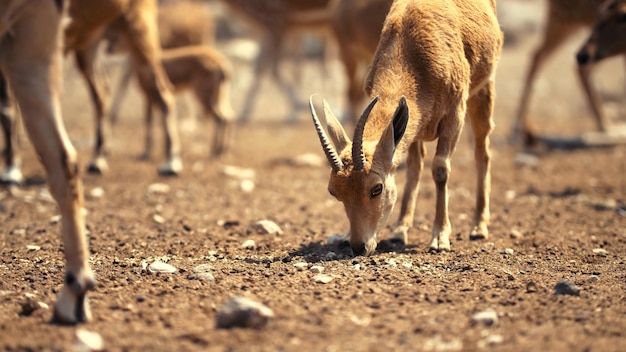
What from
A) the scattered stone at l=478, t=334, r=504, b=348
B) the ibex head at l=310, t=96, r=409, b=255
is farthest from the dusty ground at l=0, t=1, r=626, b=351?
the ibex head at l=310, t=96, r=409, b=255

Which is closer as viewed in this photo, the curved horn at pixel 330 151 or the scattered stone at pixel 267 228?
the curved horn at pixel 330 151

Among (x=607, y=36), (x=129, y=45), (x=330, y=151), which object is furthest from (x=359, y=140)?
(x=607, y=36)

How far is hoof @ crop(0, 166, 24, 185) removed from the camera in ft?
32.9

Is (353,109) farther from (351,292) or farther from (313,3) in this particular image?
(351,292)

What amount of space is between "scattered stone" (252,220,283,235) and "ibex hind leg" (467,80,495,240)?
5.18 feet

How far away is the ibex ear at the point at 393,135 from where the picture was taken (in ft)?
20.1

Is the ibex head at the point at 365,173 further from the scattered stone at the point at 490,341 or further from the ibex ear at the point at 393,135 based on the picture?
the scattered stone at the point at 490,341

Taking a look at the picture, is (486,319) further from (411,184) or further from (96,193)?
(96,193)

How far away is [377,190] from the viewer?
613 centimetres

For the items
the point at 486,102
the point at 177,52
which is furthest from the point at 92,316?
the point at 177,52

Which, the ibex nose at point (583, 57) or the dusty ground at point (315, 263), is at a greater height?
the ibex nose at point (583, 57)

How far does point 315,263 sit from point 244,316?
151cm

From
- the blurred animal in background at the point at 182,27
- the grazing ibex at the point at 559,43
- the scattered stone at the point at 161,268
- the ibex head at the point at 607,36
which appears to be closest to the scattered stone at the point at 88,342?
the scattered stone at the point at 161,268

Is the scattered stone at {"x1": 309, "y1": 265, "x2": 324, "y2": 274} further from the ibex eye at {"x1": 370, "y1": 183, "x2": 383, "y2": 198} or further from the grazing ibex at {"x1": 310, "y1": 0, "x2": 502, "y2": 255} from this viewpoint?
the ibex eye at {"x1": 370, "y1": 183, "x2": 383, "y2": 198}
